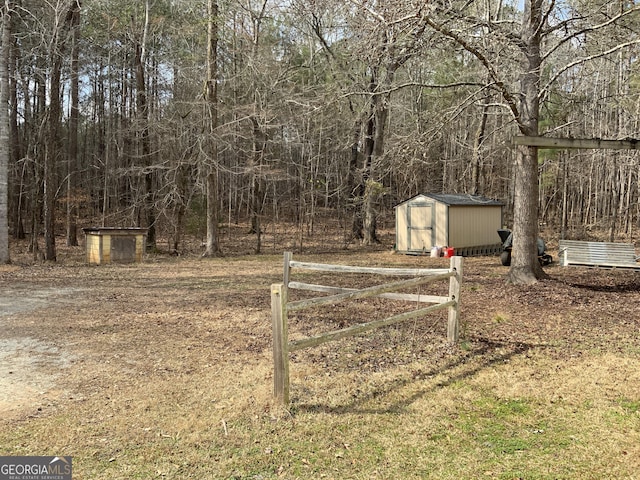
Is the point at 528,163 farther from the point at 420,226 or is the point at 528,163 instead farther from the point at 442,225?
the point at 420,226

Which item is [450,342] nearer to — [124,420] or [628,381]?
[628,381]

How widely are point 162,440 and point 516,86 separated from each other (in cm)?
913

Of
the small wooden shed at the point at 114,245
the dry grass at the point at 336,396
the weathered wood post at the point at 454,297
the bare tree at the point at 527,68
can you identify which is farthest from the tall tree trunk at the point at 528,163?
the small wooden shed at the point at 114,245

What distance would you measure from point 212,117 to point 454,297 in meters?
12.3

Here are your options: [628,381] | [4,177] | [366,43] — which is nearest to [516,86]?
[366,43]

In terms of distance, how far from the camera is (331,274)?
39.4ft

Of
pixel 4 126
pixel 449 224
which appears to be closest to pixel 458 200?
pixel 449 224

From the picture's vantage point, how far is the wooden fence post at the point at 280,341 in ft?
12.7

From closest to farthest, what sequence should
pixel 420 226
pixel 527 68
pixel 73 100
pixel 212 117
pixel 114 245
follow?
pixel 527 68, pixel 114 245, pixel 212 117, pixel 73 100, pixel 420 226

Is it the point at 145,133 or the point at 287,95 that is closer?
the point at 287,95

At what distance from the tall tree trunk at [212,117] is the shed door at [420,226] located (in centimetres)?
666

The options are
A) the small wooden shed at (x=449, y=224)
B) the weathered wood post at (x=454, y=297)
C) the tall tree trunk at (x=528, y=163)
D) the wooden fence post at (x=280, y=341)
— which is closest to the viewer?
the wooden fence post at (x=280, y=341)

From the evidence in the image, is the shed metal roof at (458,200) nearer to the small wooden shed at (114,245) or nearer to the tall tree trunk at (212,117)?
the tall tree trunk at (212,117)

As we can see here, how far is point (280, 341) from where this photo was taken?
3.90 meters
